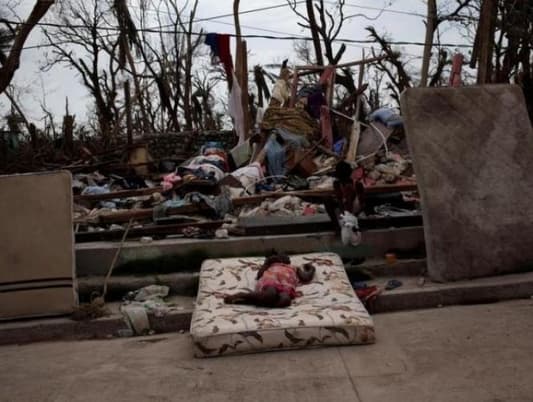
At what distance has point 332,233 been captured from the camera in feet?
20.3

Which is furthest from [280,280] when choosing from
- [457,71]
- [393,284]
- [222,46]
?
[222,46]

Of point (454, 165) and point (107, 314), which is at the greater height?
point (454, 165)

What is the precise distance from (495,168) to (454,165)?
1.34ft

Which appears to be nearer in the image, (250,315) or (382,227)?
(250,315)

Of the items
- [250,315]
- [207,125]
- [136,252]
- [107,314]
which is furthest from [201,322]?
[207,125]

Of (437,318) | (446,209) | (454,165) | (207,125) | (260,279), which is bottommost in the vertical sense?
(437,318)

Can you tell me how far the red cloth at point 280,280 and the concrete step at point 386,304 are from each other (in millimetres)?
686

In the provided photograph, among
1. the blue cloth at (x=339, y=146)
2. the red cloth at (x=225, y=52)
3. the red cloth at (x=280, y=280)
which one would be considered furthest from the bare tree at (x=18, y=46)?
the red cloth at (x=280, y=280)

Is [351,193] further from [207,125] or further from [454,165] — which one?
[207,125]

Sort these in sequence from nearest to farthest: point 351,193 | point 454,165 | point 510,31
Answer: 1. point 454,165
2. point 351,193
3. point 510,31

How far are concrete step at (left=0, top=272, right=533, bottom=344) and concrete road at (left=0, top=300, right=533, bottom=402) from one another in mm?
305

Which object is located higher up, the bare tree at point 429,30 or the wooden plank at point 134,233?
the bare tree at point 429,30

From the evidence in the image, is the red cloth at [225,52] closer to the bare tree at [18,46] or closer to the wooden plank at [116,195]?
the bare tree at [18,46]

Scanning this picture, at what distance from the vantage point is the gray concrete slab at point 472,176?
5.56 meters
